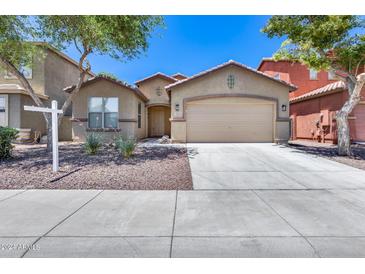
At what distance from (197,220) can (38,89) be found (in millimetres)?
17419

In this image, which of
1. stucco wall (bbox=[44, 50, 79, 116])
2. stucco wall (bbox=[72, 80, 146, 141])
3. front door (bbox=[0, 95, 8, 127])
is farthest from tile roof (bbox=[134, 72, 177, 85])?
front door (bbox=[0, 95, 8, 127])

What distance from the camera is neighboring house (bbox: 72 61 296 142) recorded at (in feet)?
45.3

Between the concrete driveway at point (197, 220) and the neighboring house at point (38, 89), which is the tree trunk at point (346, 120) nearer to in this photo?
the concrete driveway at point (197, 220)

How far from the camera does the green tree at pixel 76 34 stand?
9182 millimetres

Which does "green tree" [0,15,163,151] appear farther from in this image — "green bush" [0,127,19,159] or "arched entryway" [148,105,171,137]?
"arched entryway" [148,105,171,137]

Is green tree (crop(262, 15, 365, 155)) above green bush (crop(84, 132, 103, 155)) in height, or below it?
above

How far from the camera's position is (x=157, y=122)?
21359 millimetres

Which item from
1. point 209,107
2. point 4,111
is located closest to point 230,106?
point 209,107

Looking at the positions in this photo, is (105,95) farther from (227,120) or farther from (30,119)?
(227,120)

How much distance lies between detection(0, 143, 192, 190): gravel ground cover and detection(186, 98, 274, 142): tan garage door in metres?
5.43

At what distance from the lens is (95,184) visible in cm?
567

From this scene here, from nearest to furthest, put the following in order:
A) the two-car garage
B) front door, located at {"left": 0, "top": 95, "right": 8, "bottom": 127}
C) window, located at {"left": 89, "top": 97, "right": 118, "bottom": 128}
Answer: the two-car garage
front door, located at {"left": 0, "top": 95, "right": 8, "bottom": 127}
window, located at {"left": 89, "top": 97, "right": 118, "bottom": 128}

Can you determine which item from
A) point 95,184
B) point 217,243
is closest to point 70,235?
point 217,243

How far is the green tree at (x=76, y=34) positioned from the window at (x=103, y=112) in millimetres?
3313
